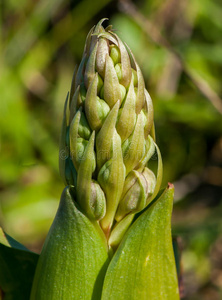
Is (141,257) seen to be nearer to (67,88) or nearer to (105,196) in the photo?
(105,196)

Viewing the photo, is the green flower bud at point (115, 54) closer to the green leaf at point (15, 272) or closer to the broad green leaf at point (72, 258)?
the broad green leaf at point (72, 258)

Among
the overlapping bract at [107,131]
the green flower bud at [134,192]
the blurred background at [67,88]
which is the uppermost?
the blurred background at [67,88]

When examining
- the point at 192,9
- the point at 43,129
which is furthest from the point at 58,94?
the point at 192,9

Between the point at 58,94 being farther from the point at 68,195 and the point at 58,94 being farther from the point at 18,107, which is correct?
the point at 68,195

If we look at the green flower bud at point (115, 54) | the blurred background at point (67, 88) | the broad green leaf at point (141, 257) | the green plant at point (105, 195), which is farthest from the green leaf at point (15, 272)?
the blurred background at point (67, 88)

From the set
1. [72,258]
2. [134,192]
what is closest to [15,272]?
[72,258]

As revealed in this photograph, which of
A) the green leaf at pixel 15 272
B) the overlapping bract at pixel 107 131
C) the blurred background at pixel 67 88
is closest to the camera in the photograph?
the overlapping bract at pixel 107 131

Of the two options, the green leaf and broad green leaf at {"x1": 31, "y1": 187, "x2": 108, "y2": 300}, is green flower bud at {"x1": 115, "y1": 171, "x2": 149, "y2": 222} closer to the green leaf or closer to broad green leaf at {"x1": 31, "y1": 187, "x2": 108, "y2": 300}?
broad green leaf at {"x1": 31, "y1": 187, "x2": 108, "y2": 300}
